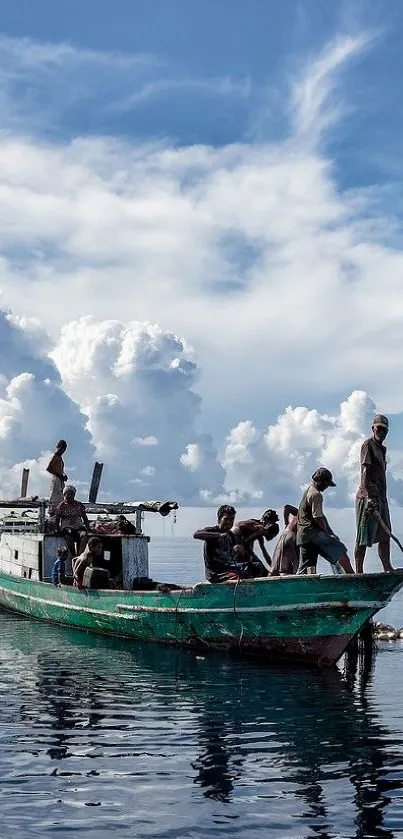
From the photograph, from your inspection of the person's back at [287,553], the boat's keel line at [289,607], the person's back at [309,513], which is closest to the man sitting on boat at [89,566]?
the boat's keel line at [289,607]

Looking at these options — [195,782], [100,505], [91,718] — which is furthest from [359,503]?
[100,505]

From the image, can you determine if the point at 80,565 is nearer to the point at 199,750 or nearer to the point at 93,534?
the point at 93,534

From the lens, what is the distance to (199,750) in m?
11.1

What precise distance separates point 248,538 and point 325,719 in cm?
585

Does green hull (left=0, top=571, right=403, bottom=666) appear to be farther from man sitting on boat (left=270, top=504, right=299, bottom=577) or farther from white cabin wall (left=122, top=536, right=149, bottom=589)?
white cabin wall (left=122, top=536, right=149, bottom=589)

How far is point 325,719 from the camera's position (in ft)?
43.0

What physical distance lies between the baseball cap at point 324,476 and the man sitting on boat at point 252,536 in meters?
2.14

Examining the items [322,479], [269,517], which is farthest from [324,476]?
[269,517]

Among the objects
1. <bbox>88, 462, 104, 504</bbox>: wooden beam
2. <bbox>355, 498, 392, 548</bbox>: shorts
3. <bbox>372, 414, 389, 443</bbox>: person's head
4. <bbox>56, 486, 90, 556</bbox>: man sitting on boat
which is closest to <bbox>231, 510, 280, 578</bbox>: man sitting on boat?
<bbox>355, 498, 392, 548</bbox>: shorts

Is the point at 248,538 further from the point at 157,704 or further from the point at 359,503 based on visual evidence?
the point at 157,704

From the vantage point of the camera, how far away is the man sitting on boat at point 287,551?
18109 millimetres

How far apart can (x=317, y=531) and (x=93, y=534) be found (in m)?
8.95

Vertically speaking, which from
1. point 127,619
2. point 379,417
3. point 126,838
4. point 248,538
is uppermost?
point 379,417

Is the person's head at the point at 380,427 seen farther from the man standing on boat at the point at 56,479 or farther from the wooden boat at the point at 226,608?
the man standing on boat at the point at 56,479
